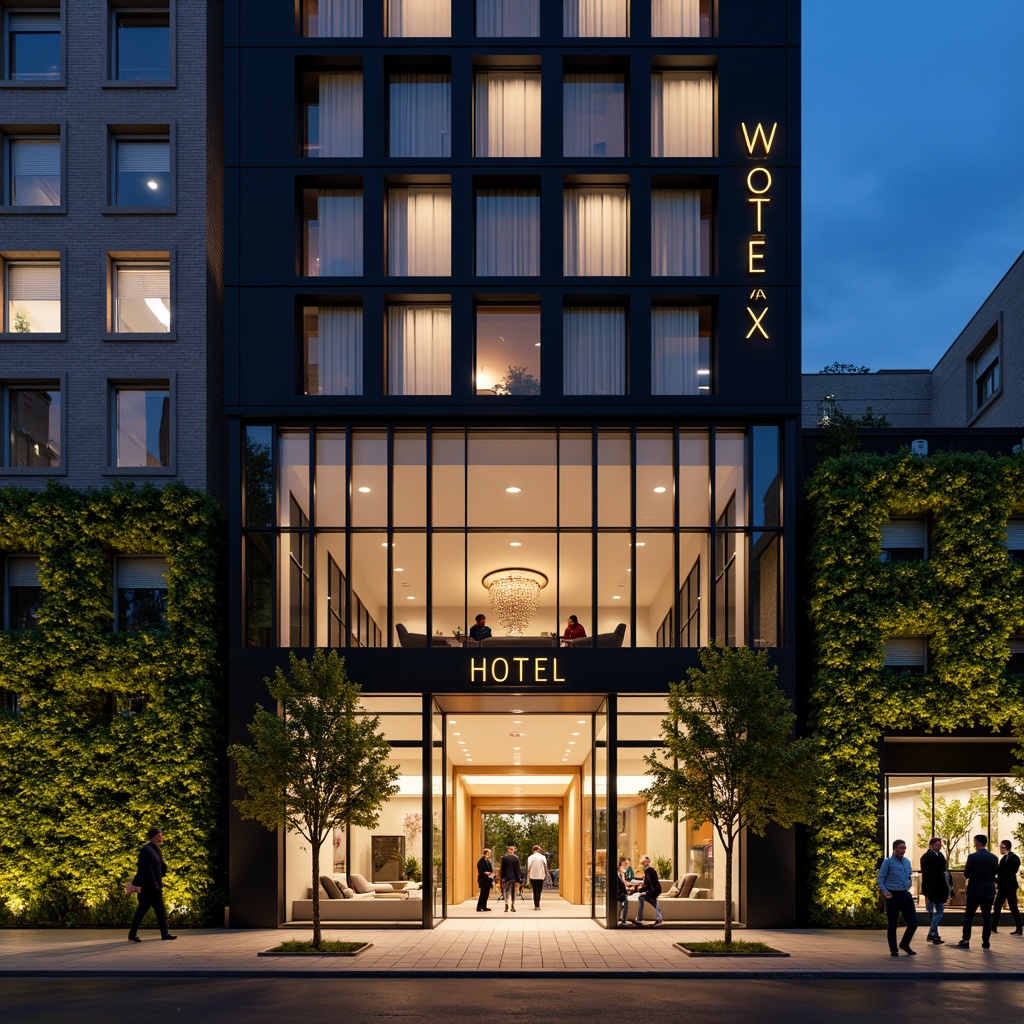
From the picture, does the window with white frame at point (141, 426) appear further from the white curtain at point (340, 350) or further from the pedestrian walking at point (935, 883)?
the pedestrian walking at point (935, 883)

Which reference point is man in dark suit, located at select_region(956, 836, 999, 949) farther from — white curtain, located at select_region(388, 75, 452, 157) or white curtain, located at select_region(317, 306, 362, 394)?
white curtain, located at select_region(388, 75, 452, 157)

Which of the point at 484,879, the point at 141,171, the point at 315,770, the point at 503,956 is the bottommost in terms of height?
the point at 484,879

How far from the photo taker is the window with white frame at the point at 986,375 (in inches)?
1626

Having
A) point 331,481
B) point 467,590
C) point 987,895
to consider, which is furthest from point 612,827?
point 331,481

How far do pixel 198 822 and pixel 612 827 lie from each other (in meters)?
8.48

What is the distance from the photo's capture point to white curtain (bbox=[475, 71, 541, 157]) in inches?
1022

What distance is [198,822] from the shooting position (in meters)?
23.3

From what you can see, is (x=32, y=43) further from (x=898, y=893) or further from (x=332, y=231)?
(x=898, y=893)

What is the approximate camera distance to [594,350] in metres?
25.4

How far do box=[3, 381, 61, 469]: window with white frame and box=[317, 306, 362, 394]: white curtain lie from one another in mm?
6209

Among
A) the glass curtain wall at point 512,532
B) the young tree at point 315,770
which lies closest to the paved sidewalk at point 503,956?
the young tree at point 315,770

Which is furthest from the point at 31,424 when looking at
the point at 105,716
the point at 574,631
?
the point at 574,631

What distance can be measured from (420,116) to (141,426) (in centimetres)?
945

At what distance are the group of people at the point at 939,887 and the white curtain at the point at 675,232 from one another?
12839 millimetres
